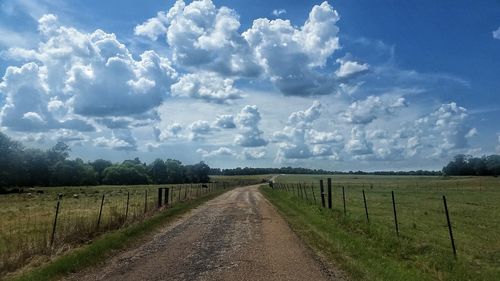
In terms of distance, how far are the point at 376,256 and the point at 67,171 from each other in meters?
123

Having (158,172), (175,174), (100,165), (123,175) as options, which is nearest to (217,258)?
(123,175)

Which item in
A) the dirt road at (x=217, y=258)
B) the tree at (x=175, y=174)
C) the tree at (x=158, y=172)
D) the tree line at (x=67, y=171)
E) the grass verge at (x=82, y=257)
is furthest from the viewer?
the tree at (x=175, y=174)

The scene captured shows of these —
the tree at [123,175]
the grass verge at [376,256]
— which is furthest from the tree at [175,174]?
the grass verge at [376,256]

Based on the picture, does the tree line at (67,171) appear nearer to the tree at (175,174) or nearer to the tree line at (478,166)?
the tree at (175,174)

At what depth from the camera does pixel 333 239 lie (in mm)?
14898

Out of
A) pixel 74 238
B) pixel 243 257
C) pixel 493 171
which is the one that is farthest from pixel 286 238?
pixel 493 171

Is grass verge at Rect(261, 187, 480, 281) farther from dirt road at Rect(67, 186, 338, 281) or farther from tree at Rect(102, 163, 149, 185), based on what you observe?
tree at Rect(102, 163, 149, 185)

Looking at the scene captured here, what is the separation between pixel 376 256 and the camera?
12.5 metres

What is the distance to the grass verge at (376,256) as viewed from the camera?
10.5m

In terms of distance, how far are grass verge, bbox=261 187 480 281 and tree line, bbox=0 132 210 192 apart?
260 ft

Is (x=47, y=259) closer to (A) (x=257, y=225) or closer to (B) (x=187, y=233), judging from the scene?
(B) (x=187, y=233)

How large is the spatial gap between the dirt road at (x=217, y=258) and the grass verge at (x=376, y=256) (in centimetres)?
61

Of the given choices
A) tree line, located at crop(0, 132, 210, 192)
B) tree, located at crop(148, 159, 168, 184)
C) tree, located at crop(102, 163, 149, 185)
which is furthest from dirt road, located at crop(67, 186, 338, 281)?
tree, located at crop(148, 159, 168, 184)

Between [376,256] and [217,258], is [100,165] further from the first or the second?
[376,256]
